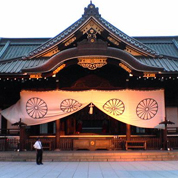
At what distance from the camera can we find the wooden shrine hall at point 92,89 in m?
12.3

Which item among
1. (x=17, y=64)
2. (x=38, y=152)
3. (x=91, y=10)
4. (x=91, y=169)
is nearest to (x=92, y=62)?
(x=91, y=10)

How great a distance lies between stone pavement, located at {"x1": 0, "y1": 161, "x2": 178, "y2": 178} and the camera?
8.49 meters

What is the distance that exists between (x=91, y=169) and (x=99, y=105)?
3971 mm

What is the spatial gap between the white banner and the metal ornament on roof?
1.44 meters

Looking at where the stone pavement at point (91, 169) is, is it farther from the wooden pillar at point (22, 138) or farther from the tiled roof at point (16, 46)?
the tiled roof at point (16, 46)

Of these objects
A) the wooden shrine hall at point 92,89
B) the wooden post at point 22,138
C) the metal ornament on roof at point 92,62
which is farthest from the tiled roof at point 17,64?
the wooden post at point 22,138

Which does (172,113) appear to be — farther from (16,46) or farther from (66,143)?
(16,46)

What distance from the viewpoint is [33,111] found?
13.1 m

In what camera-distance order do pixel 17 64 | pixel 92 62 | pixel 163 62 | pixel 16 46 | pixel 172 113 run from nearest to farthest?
pixel 92 62, pixel 163 62, pixel 17 64, pixel 172 113, pixel 16 46

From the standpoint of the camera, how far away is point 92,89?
43.0ft

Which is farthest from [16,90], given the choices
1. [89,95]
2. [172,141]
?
[172,141]

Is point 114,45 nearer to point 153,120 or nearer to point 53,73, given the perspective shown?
point 53,73

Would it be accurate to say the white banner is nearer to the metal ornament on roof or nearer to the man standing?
the metal ornament on roof

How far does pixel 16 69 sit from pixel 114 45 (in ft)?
16.6
